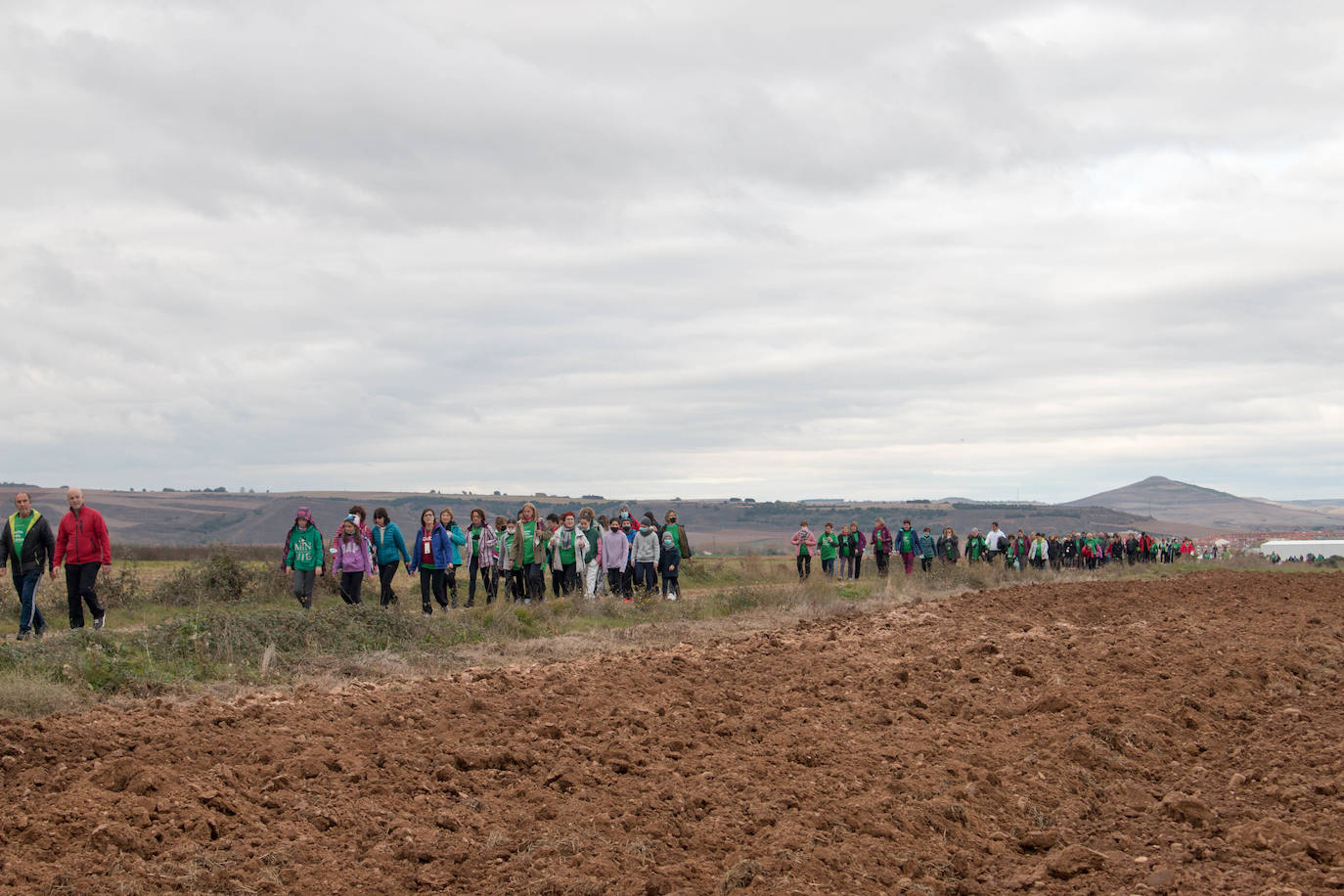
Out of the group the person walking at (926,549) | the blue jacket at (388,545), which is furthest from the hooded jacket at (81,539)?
the person walking at (926,549)

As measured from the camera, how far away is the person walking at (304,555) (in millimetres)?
15073

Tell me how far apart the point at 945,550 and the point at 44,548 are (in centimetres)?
2490

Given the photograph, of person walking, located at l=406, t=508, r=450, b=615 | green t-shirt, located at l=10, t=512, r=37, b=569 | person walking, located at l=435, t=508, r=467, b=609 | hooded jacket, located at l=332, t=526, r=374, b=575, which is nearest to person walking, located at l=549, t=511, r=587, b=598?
person walking, located at l=435, t=508, r=467, b=609

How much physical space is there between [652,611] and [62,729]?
10.5 meters

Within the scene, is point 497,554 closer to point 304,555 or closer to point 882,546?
point 304,555

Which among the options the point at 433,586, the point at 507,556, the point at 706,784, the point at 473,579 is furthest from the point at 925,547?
the point at 706,784

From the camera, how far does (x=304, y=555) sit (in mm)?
15164

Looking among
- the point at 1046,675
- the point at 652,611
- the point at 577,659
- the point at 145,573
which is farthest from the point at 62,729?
the point at 145,573

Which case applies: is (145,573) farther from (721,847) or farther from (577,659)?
(721,847)

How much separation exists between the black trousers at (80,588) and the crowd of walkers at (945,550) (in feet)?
49.3

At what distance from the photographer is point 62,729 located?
7.36m

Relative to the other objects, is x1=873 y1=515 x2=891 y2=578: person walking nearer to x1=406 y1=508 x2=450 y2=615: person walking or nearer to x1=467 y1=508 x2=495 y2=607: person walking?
x1=467 y1=508 x2=495 y2=607: person walking

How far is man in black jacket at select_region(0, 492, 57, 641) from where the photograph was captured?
1282 centimetres

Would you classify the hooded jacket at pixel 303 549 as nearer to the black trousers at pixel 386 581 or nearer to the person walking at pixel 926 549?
the black trousers at pixel 386 581
